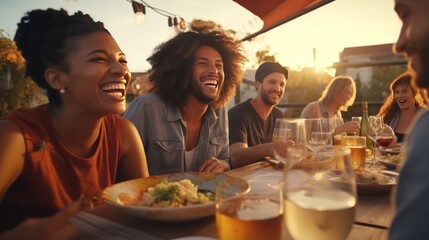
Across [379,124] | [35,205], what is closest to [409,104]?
[379,124]

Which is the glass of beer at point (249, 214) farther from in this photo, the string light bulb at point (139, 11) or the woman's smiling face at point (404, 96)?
the string light bulb at point (139, 11)

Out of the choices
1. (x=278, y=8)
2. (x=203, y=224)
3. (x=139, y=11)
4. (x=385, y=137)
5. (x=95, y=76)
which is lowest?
(x=203, y=224)

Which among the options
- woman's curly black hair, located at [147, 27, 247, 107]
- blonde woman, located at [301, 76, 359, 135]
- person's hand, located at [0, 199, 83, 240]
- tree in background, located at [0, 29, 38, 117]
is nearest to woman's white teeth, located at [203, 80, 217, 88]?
woman's curly black hair, located at [147, 27, 247, 107]

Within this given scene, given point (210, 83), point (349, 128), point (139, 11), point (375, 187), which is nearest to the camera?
point (375, 187)

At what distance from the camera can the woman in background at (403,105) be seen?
13.9ft

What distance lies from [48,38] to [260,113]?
2741 millimetres

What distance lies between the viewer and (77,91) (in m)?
1.65

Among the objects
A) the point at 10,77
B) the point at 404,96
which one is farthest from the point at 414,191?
the point at 10,77

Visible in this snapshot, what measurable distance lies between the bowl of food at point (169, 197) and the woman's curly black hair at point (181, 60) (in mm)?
1327

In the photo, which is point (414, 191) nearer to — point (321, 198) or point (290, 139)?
point (321, 198)

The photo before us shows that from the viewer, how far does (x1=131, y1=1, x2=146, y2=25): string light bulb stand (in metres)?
6.14

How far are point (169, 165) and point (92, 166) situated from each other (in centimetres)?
89

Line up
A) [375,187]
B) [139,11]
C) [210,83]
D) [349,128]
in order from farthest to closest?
[139,11] → [349,128] → [210,83] → [375,187]

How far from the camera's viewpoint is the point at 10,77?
10.5 metres
